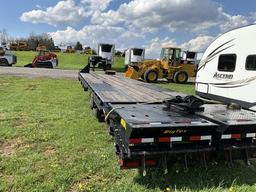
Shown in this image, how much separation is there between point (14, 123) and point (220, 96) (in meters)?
6.36

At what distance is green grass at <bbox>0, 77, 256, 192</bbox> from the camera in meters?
4.11

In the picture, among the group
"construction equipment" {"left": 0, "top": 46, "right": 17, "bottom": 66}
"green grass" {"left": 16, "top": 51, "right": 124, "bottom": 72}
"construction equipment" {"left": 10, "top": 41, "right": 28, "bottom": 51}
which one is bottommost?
"green grass" {"left": 16, "top": 51, "right": 124, "bottom": 72}

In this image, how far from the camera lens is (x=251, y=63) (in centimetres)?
832

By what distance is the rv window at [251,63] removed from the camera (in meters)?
8.19

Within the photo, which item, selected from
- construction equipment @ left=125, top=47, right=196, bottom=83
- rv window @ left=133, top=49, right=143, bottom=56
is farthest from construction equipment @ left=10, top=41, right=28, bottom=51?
construction equipment @ left=125, top=47, right=196, bottom=83

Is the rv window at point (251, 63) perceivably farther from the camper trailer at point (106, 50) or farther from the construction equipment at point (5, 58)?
the construction equipment at point (5, 58)

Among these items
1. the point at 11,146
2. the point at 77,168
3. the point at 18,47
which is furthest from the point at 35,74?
the point at 18,47

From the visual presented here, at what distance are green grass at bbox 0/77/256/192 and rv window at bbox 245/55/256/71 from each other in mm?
3882

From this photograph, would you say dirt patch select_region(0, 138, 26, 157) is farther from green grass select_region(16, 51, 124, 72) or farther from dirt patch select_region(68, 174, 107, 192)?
green grass select_region(16, 51, 124, 72)

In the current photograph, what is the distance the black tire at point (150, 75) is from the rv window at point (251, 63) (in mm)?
11496

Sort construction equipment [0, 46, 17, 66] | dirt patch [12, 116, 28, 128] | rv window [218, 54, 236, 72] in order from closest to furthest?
dirt patch [12, 116, 28, 128]
rv window [218, 54, 236, 72]
construction equipment [0, 46, 17, 66]

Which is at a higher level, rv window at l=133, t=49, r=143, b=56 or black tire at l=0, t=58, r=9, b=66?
rv window at l=133, t=49, r=143, b=56

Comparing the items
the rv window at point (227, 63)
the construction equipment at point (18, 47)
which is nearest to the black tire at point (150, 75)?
the rv window at point (227, 63)

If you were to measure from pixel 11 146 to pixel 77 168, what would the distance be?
5.28 feet
